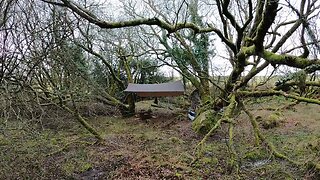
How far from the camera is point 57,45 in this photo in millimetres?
4977

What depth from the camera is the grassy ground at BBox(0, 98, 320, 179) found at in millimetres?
5480

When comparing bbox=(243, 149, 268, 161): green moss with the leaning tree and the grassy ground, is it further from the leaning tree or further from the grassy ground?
the leaning tree

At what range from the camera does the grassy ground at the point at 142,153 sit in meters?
5.48

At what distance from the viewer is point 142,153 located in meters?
7.12

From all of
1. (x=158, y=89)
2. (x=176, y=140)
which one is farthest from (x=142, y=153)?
(x=158, y=89)

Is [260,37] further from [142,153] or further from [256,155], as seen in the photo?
[142,153]

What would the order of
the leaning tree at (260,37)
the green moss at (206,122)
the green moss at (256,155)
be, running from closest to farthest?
the leaning tree at (260,37)
the green moss at (256,155)
the green moss at (206,122)

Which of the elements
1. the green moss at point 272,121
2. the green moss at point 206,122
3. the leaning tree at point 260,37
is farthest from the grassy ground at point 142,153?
the leaning tree at point 260,37

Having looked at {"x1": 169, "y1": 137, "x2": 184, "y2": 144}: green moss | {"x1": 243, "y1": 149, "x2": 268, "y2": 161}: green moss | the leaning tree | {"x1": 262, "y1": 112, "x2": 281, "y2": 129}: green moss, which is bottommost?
{"x1": 243, "y1": 149, "x2": 268, "y2": 161}: green moss

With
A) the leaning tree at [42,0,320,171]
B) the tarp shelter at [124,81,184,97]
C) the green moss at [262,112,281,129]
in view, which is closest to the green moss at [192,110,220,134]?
the leaning tree at [42,0,320,171]

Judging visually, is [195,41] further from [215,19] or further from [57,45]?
[57,45]

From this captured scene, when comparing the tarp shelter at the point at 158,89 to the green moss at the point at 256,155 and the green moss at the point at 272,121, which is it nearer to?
the green moss at the point at 272,121

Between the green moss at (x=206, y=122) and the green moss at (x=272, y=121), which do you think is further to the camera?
the green moss at (x=272, y=121)

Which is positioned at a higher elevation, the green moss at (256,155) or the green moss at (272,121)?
the green moss at (272,121)
